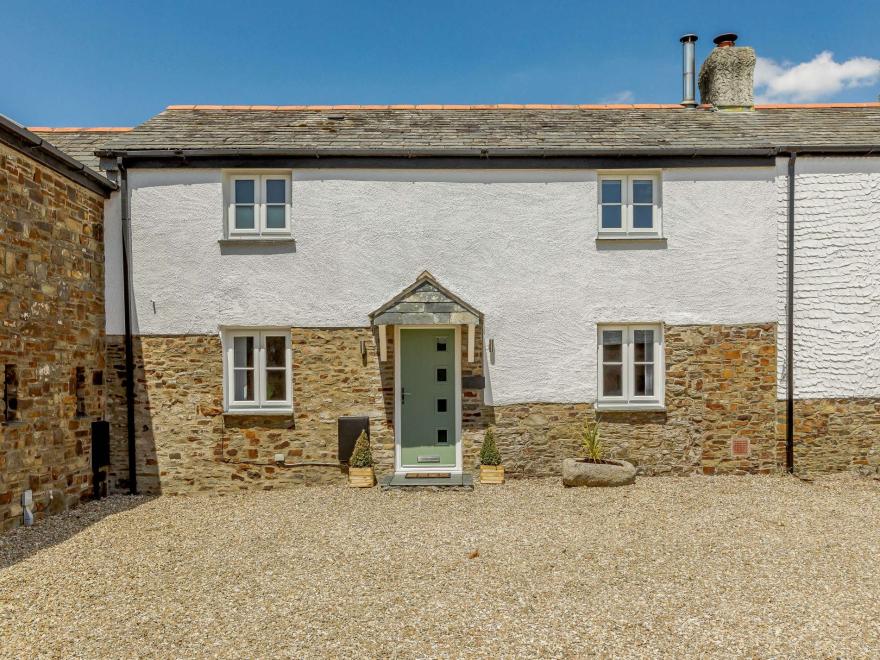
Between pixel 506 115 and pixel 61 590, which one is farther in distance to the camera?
pixel 506 115

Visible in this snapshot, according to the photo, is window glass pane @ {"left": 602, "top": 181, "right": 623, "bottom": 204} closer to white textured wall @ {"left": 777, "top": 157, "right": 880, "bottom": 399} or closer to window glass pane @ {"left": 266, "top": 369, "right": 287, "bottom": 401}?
white textured wall @ {"left": 777, "top": 157, "right": 880, "bottom": 399}

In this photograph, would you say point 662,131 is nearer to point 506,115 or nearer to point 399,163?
point 506,115

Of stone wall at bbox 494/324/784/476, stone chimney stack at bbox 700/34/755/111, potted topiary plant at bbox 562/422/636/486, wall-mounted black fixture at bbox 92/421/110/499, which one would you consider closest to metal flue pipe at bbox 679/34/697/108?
stone chimney stack at bbox 700/34/755/111

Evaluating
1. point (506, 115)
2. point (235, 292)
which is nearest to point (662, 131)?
point (506, 115)

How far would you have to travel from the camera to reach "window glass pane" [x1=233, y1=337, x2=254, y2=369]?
9.09 metres

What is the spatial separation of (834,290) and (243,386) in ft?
33.5

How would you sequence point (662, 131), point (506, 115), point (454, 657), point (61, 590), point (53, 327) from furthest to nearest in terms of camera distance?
point (506, 115) < point (662, 131) < point (53, 327) < point (61, 590) < point (454, 657)

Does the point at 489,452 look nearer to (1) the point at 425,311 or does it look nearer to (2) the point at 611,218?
(1) the point at 425,311

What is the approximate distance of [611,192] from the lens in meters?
9.38

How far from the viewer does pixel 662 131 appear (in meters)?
9.93

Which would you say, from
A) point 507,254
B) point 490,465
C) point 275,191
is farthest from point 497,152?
point 490,465

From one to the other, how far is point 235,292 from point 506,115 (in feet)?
20.6

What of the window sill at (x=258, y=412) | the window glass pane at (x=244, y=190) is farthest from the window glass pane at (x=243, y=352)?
the window glass pane at (x=244, y=190)

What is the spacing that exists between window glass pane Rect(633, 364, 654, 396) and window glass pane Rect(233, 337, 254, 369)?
261 inches
